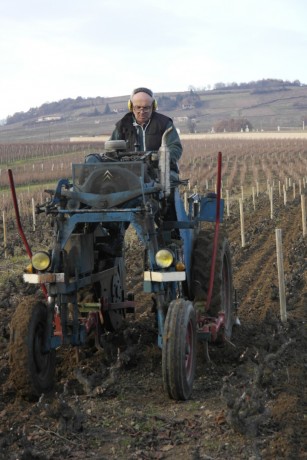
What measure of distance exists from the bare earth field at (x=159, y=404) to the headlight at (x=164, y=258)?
0.89 m

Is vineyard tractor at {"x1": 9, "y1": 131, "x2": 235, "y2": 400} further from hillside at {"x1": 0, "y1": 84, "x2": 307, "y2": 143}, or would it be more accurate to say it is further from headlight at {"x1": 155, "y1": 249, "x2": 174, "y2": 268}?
hillside at {"x1": 0, "y1": 84, "x2": 307, "y2": 143}

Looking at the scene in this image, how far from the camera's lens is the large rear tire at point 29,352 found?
20.6ft

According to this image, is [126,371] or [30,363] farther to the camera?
[126,371]

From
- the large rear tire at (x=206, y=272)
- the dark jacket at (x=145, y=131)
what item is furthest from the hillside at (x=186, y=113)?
the large rear tire at (x=206, y=272)

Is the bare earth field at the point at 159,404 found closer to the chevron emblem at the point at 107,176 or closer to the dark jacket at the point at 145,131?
the chevron emblem at the point at 107,176

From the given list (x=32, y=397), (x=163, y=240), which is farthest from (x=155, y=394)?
(x=163, y=240)

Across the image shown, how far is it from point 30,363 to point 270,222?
1377 centimetres

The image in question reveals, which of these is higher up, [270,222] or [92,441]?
[92,441]

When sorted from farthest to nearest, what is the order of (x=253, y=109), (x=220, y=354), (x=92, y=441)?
(x=253, y=109) → (x=220, y=354) → (x=92, y=441)

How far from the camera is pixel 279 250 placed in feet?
31.9

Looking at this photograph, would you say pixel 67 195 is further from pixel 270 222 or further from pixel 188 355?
pixel 270 222

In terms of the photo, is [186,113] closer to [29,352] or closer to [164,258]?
[164,258]

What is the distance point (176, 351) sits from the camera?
6164mm

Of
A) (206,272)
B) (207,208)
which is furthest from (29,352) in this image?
(207,208)
